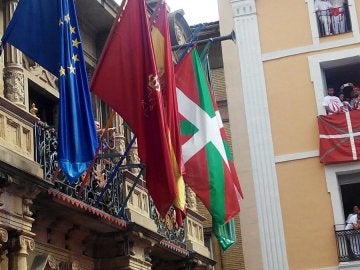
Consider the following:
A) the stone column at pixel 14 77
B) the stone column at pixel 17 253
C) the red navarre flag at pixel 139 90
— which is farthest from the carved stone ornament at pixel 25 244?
the stone column at pixel 14 77

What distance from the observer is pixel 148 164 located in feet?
41.7

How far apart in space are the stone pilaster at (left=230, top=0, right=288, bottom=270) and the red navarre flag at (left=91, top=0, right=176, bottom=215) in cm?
1012

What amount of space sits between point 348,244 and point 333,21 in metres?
6.49

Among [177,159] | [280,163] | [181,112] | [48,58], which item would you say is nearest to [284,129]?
[280,163]

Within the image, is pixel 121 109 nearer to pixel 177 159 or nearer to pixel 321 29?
pixel 177 159

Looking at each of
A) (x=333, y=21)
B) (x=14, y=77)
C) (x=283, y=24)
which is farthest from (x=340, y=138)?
(x=14, y=77)

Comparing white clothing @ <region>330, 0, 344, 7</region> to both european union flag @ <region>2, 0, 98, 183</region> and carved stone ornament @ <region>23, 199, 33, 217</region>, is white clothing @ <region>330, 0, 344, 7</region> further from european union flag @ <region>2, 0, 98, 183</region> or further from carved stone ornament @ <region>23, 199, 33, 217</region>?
carved stone ornament @ <region>23, 199, 33, 217</region>

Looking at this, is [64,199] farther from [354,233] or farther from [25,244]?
[354,233]

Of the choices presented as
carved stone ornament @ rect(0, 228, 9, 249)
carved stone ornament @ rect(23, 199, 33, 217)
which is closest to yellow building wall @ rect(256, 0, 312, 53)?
carved stone ornament @ rect(23, 199, 33, 217)

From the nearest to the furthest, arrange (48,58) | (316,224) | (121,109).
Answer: (48,58) → (121,109) → (316,224)

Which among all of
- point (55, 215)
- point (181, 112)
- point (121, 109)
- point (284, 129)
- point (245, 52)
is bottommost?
point (55, 215)

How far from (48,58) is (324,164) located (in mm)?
11941

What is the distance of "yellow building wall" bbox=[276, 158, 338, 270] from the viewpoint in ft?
71.6

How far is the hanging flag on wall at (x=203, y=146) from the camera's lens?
15.7m
